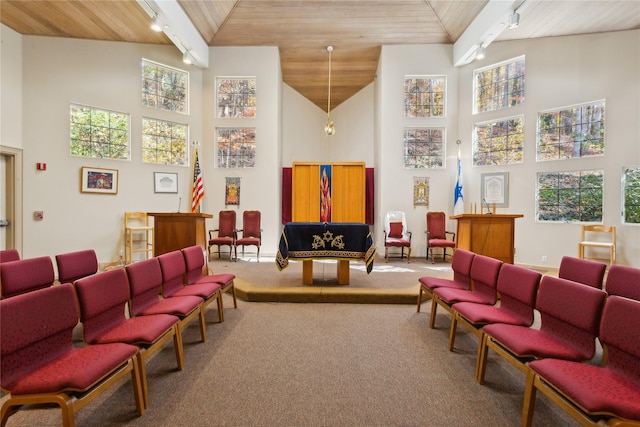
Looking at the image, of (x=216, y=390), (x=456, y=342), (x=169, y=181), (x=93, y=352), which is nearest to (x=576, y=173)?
(x=456, y=342)

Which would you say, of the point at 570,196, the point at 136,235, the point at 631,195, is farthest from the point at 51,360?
the point at 631,195

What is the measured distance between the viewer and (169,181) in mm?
6840

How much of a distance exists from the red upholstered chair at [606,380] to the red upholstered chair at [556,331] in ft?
0.42

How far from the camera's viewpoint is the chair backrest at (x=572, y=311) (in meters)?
1.82

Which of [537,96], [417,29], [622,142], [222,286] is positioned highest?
[417,29]

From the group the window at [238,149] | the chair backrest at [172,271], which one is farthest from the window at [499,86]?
the chair backrest at [172,271]

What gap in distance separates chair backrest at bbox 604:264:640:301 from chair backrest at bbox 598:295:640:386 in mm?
1371

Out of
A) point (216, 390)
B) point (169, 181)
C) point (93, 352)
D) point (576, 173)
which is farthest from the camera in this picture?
point (169, 181)

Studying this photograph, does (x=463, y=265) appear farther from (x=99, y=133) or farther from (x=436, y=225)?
(x=99, y=133)

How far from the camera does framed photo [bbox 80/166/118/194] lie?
6008mm

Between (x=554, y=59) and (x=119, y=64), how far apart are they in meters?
9.12

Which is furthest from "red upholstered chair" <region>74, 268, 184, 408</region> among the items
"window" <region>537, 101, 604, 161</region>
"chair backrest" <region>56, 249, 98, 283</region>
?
"window" <region>537, 101, 604, 161</region>

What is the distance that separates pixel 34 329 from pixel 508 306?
10.9ft

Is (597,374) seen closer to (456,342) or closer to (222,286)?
(456,342)
